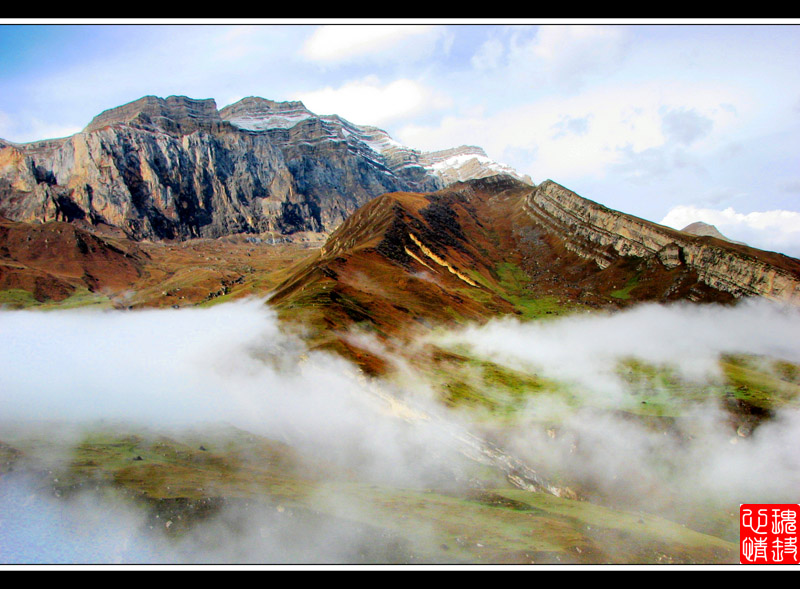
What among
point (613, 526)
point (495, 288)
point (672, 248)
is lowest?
point (613, 526)

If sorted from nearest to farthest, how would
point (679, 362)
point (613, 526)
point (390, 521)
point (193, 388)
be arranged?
point (390, 521)
point (613, 526)
point (193, 388)
point (679, 362)

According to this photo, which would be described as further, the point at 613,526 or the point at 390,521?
the point at 613,526

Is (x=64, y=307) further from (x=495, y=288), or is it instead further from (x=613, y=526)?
(x=613, y=526)

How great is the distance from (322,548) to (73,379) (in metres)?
89.7

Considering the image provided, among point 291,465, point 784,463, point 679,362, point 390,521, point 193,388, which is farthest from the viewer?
point 679,362

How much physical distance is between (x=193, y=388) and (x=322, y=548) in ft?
181

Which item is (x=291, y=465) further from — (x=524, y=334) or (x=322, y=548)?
(x=524, y=334)

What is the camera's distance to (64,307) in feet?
611

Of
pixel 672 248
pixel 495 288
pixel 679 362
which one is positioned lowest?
pixel 679 362

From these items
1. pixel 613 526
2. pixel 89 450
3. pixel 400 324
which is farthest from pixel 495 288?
pixel 89 450

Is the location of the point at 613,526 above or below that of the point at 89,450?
below
